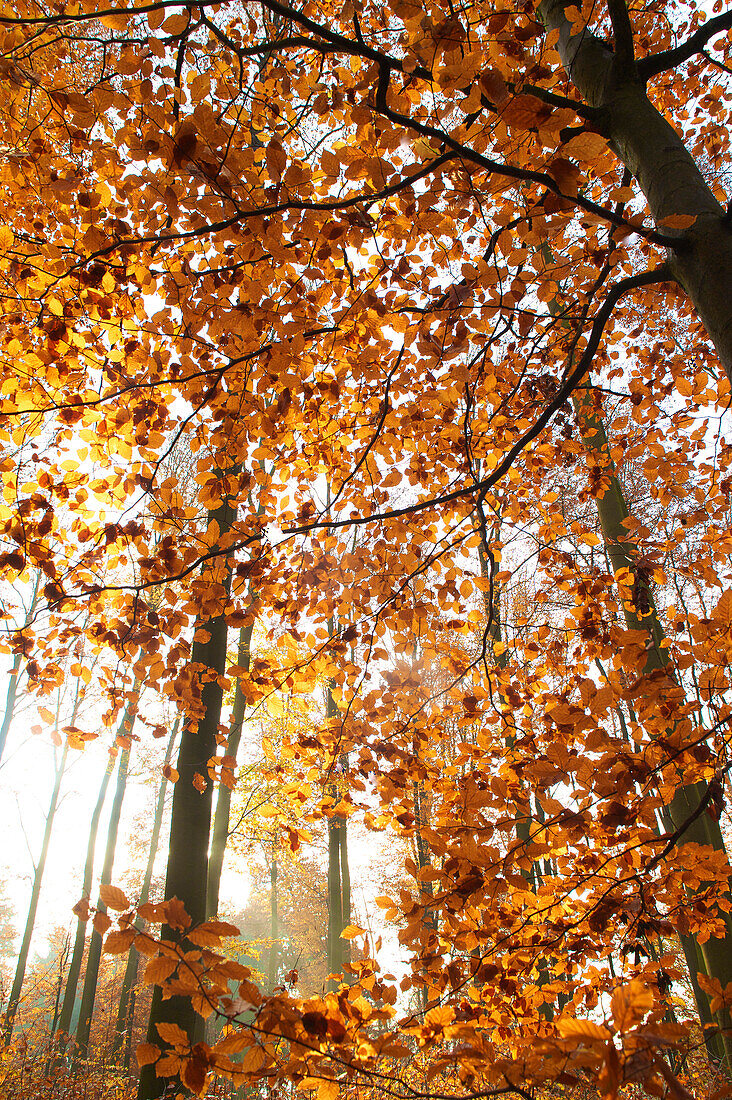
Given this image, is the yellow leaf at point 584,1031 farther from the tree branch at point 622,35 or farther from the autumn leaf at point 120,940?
the tree branch at point 622,35

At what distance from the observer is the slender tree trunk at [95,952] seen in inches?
425

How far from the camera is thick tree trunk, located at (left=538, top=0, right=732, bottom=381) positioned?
1.68m

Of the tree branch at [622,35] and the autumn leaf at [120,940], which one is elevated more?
the tree branch at [622,35]

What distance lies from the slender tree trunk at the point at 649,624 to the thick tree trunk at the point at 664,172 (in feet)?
3.87

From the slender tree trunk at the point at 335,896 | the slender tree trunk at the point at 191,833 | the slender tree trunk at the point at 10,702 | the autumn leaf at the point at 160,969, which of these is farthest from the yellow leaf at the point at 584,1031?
the slender tree trunk at the point at 10,702

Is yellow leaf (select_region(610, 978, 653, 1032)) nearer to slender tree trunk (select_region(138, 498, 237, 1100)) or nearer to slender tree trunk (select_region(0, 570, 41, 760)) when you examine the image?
slender tree trunk (select_region(138, 498, 237, 1100))

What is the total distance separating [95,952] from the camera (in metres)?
11.3

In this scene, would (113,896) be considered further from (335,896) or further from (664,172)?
→ (335,896)

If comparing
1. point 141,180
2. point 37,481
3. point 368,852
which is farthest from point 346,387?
point 368,852

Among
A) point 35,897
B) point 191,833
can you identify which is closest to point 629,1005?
point 191,833

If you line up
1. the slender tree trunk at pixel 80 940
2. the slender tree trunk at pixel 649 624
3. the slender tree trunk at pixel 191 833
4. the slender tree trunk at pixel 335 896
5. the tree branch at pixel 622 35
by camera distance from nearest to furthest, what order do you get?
the tree branch at pixel 622 35 → the slender tree trunk at pixel 649 624 → the slender tree trunk at pixel 191 833 → the slender tree trunk at pixel 335 896 → the slender tree trunk at pixel 80 940

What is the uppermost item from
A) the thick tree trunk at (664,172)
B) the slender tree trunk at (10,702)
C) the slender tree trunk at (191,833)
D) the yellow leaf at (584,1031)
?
the slender tree trunk at (10,702)

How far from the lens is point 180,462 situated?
A: 29.4 ft

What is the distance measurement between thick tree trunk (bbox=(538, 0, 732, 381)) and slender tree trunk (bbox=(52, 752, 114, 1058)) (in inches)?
467
